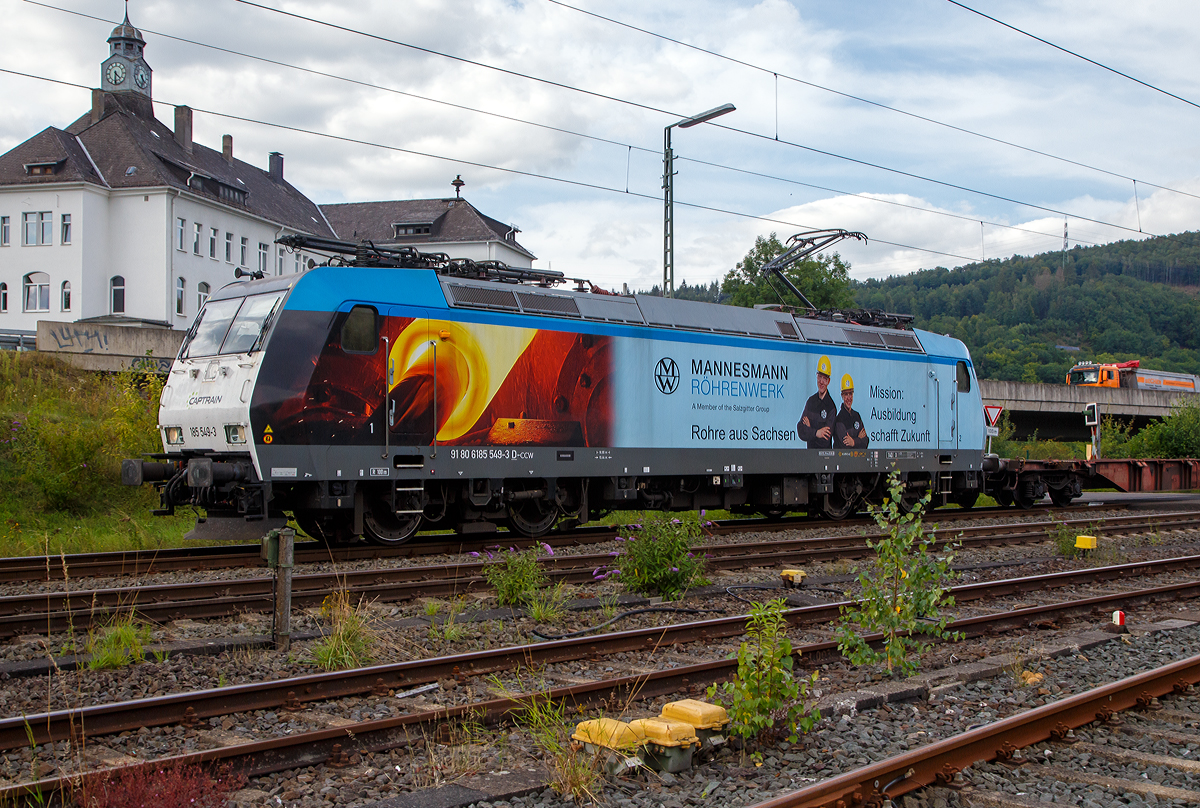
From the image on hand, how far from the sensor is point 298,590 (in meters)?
9.82

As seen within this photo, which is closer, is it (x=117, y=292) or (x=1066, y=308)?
(x=117, y=292)

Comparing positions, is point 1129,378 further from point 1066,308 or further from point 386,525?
point 386,525

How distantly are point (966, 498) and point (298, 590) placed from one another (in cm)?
1723

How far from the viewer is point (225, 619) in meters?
8.80

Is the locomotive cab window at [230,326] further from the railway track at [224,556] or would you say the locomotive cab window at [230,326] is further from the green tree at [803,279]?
the green tree at [803,279]

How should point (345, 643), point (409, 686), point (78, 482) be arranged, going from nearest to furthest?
point (409, 686), point (345, 643), point (78, 482)

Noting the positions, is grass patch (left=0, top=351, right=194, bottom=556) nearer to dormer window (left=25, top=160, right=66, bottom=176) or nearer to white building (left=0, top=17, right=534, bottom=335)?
white building (left=0, top=17, right=534, bottom=335)

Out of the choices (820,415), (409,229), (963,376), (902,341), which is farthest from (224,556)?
(409,229)

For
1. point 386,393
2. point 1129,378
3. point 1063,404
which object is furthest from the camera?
point 1129,378

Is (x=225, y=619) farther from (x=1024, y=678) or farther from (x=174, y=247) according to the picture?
(x=174, y=247)

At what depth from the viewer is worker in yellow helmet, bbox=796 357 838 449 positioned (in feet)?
57.5

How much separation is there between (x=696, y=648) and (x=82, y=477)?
1290cm

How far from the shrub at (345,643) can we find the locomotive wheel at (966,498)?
17.4m

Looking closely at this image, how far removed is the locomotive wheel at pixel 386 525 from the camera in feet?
42.2
